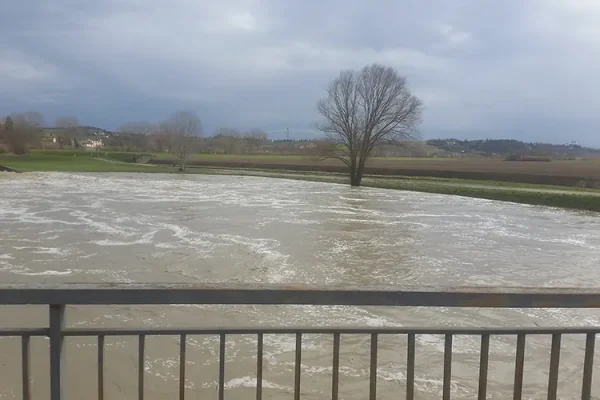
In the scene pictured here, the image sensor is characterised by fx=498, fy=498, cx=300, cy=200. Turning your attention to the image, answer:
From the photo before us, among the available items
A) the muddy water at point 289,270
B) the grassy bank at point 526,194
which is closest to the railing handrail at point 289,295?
the muddy water at point 289,270

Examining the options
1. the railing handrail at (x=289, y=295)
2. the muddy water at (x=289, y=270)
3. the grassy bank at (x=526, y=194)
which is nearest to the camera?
the railing handrail at (x=289, y=295)

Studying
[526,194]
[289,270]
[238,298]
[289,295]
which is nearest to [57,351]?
[238,298]

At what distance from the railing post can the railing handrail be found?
0.09 meters

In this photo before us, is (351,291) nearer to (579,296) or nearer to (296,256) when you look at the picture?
(579,296)

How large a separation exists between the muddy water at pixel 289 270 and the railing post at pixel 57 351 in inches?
49.8

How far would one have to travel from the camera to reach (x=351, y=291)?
2324 mm

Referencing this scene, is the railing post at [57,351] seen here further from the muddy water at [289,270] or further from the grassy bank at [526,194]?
the grassy bank at [526,194]

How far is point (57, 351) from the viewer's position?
236 centimetres

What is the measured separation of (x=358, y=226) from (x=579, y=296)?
17696 millimetres

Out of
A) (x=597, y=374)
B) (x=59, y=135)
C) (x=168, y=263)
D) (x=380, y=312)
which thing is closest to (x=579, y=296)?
(x=597, y=374)

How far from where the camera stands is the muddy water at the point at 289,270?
20.1 feet

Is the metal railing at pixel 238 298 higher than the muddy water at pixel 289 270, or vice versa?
the metal railing at pixel 238 298

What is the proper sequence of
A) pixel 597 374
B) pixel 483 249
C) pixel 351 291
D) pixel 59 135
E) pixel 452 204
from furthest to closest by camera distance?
pixel 59 135 < pixel 452 204 < pixel 483 249 < pixel 597 374 < pixel 351 291

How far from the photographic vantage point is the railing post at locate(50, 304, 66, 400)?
91.5 inches
